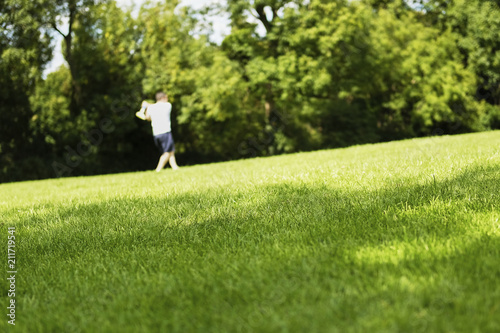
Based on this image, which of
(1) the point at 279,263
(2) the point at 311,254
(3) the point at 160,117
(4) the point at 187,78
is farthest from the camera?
(4) the point at 187,78

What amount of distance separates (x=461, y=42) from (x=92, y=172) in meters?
28.7

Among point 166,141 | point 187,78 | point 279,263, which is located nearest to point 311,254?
point 279,263

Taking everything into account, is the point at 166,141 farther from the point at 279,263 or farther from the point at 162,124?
the point at 279,263

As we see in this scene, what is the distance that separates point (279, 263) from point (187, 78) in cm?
2527

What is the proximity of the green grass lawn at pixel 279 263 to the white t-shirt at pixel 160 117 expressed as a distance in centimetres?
691

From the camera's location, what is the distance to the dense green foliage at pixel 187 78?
25359 millimetres

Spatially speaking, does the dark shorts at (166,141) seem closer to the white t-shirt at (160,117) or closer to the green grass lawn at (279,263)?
the white t-shirt at (160,117)

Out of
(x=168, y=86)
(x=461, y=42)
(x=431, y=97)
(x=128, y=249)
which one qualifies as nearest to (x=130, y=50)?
Answer: (x=168, y=86)

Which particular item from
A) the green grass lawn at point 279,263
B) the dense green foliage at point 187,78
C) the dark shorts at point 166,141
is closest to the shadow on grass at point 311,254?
the green grass lawn at point 279,263

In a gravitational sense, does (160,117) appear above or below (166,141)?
above

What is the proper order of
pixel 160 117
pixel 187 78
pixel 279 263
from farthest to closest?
pixel 187 78 < pixel 160 117 < pixel 279 263

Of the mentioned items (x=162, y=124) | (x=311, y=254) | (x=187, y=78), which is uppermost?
(x=187, y=78)

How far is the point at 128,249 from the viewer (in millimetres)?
Result: 3416

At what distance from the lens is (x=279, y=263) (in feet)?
8.55
